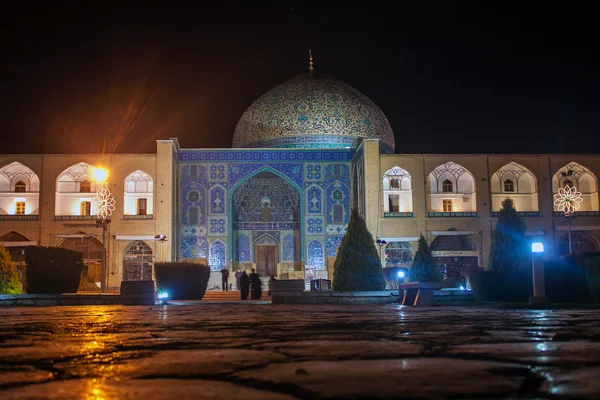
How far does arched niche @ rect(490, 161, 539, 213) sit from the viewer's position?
25.1 meters

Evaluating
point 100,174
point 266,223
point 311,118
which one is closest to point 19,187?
point 100,174

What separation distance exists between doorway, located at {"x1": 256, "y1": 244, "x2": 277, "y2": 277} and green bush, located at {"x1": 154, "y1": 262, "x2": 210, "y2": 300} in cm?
1067

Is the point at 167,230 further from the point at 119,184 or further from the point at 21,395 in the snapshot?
the point at 21,395

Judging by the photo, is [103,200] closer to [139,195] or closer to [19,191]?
[139,195]

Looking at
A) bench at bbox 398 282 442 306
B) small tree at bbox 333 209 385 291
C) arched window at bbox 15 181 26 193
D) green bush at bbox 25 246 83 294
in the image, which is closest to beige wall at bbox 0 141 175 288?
arched window at bbox 15 181 26 193

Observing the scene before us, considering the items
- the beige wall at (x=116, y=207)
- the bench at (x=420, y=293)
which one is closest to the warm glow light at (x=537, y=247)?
the bench at (x=420, y=293)

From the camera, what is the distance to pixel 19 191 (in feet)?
81.8

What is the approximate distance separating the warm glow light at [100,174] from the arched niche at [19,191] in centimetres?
208

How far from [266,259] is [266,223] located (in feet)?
4.27

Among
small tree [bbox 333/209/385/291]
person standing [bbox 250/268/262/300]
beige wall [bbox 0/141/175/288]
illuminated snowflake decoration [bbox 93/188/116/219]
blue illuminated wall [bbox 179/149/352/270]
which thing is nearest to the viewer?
small tree [bbox 333/209/385/291]

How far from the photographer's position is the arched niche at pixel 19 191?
24.8m

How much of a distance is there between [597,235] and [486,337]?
23.3 metres

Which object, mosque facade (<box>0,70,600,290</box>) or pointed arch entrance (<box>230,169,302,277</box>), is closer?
mosque facade (<box>0,70,600,290</box>)

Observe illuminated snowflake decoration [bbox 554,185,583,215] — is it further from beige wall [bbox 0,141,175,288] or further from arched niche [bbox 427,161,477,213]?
beige wall [bbox 0,141,175,288]
